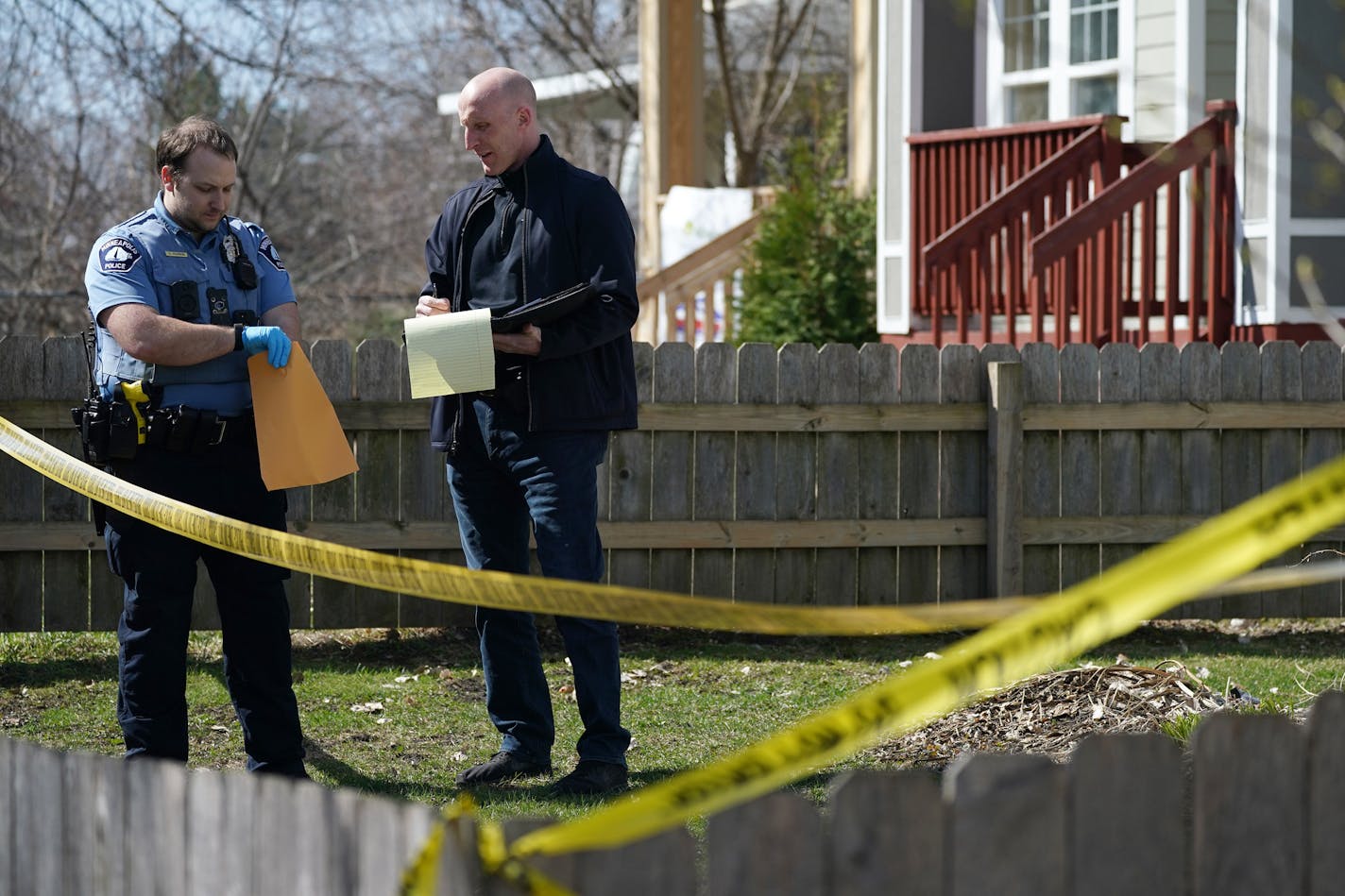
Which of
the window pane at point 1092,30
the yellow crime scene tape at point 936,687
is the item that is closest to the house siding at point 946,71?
the window pane at point 1092,30

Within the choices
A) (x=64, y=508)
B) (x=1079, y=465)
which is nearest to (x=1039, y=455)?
(x=1079, y=465)

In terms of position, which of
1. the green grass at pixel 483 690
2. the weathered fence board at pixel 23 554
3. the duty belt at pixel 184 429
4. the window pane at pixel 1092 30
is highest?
the window pane at pixel 1092 30

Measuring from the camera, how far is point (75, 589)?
7.55 meters

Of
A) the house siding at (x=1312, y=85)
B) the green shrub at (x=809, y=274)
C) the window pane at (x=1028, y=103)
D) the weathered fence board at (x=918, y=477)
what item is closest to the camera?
the weathered fence board at (x=918, y=477)

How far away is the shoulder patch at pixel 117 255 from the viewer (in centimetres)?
450

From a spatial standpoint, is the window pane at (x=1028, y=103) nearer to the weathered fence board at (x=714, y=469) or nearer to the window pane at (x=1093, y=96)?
the window pane at (x=1093, y=96)

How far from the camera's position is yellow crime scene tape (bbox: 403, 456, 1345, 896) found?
71.7 inches

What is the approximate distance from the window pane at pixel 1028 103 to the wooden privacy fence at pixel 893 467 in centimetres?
527

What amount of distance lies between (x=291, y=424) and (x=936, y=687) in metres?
3.23

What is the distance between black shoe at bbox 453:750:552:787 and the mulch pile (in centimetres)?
119

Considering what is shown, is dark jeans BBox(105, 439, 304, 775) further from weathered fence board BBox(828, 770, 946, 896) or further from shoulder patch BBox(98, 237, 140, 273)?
weathered fence board BBox(828, 770, 946, 896)

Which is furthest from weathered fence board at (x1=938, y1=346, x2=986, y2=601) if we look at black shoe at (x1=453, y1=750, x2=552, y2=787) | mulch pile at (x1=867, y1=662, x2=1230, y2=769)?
black shoe at (x1=453, y1=750, x2=552, y2=787)

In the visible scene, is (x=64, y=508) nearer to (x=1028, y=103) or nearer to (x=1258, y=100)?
(x=1258, y=100)

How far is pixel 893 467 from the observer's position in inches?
323
